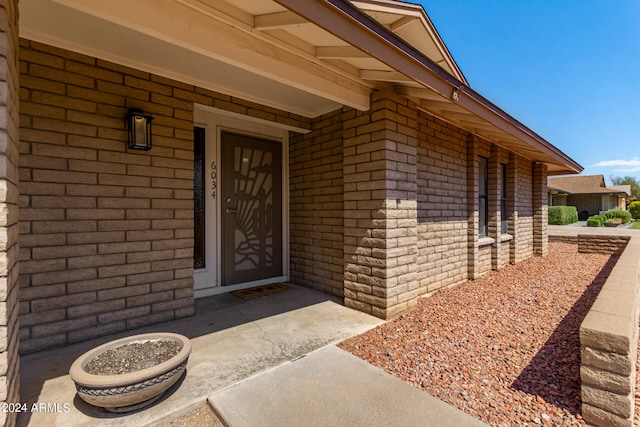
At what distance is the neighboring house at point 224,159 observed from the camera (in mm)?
2070

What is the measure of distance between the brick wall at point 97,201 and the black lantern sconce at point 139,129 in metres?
0.09

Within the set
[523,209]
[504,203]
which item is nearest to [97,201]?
[504,203]

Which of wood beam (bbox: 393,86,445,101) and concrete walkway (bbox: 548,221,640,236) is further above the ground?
wood beam (bbox: 393,86,445,101)

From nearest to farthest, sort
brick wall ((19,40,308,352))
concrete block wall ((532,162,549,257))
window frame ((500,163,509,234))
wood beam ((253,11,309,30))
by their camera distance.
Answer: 1. wood beam ((253,11,309,30))
2. brick wall ((19,40,308,352))
3. window frame ((500,163,509,234))
4. concrete block wall ((532,162,549,257))

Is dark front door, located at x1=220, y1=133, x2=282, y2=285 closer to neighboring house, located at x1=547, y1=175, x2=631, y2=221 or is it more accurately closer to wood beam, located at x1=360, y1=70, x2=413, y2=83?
wood beam, located at x1=360, y1=70, x2=413, y2=83

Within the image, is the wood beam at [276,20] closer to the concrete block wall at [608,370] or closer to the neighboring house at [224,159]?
the neighboring house at [224,159]

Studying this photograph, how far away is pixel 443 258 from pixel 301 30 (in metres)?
3.57

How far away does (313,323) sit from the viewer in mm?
3027

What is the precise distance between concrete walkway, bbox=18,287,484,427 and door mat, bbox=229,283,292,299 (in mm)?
899

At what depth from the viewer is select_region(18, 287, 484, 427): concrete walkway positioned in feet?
5.48

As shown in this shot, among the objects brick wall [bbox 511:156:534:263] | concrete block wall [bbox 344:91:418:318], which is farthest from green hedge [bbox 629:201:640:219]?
concrete block wall [bbox 344:91:418:318]

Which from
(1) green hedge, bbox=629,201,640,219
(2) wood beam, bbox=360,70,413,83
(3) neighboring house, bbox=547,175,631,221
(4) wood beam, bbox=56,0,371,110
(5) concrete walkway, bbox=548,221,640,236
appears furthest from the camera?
(3) neighboring house, bbox=547,175,631,221

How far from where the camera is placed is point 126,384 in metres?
1.60

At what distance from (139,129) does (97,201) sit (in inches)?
30.2
